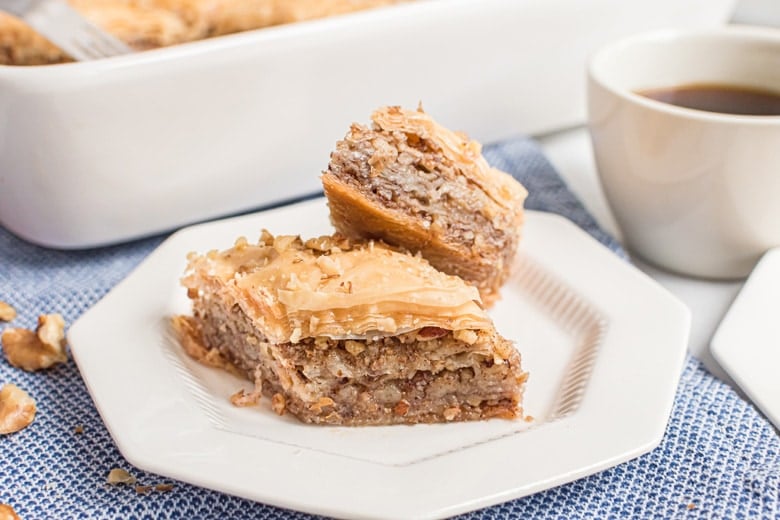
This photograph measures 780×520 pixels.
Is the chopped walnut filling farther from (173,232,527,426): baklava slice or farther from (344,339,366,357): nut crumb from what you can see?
(344,339,366,357): nut crumb

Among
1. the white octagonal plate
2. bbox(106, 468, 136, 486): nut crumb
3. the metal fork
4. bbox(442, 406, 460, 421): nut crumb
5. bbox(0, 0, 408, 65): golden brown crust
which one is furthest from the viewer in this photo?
bbox(0, 0, 408, 65): golden brown crust

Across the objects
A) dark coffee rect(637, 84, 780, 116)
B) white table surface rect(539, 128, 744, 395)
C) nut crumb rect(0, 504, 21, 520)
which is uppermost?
dark coffee rect(637, 84, 780, 116)

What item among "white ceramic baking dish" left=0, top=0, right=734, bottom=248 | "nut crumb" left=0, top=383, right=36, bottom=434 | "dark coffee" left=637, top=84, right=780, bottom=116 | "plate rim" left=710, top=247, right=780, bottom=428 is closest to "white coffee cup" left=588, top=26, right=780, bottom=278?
"dark coffee" left=637, top=84, right=780, bottom=116

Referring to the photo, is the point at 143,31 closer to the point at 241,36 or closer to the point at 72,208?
the point at 241,36

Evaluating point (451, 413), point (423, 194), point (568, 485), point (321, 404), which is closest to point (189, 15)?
point (423, 194)

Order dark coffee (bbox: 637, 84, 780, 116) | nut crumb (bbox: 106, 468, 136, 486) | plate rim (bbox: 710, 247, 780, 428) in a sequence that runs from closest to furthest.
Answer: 1. nut crumb (bbox: 106, 468, 136, 486)
2. plate rim (bbox: 710, 247, 780, 428)
3. dark coffee (bbox: 637, 84, 780, 116)

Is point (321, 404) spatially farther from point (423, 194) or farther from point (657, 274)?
point (657, 274)
